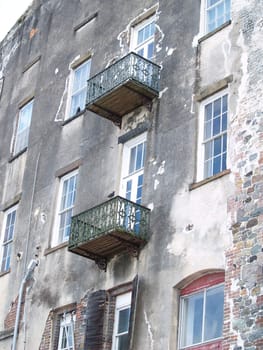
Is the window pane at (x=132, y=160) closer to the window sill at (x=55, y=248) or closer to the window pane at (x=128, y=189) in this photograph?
the window pane at (x=128, y=189)

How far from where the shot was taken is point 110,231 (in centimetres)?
2027

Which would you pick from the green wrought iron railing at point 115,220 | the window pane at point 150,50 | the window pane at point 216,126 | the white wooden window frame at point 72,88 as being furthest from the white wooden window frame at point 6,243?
the window pane at point 216,126

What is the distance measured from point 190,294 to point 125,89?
6321 mm

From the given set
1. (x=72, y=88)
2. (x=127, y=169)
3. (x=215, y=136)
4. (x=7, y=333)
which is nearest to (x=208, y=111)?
(x=215, y=136)

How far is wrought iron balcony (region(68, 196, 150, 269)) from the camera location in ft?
67.2

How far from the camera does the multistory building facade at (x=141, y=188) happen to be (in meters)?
18.6

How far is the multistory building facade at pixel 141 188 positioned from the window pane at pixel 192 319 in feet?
0.10

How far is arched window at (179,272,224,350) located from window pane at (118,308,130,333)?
6.18 feet

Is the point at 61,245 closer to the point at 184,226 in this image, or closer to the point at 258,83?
the point at 184,226

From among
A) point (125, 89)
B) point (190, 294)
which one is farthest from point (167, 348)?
point (125, 89)

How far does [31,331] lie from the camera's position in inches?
929

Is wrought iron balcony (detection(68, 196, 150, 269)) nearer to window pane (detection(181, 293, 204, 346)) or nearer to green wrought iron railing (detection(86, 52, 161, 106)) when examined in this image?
window pane (detection(181, 293, 204, 346))

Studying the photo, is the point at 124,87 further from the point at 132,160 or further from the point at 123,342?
the point at 123,342

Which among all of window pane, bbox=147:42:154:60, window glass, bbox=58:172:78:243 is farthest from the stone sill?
window pane, bbox=147:42:154:60
